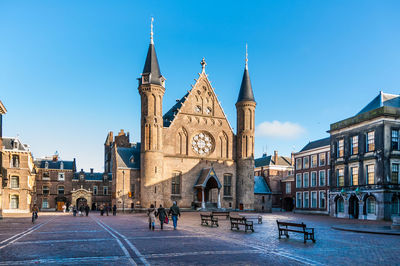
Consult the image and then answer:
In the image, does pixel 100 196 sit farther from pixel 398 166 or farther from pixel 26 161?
pixel 398 166

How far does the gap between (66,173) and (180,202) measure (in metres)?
32.0

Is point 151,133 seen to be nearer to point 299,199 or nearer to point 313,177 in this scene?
point 313,177

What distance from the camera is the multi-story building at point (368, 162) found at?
37.9 meters

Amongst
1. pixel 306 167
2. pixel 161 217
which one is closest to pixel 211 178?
pixel 306 167

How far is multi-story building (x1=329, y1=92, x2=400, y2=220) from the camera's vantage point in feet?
124

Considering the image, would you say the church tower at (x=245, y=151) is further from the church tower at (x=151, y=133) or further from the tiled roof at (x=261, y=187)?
the church tower at (x=151, y=133)

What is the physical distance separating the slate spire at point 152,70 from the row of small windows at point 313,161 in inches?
974

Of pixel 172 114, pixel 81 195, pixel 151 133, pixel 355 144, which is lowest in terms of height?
pixel 81 195

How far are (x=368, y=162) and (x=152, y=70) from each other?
1167 inches

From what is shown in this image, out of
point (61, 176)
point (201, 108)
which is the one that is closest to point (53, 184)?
point (61, 176)

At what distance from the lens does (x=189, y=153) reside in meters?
54.8

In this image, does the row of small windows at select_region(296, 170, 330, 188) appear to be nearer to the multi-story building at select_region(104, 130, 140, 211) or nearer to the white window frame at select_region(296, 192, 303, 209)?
the white window frame at select_region(296, 192, 303, 209)

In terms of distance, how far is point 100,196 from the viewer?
77438mm

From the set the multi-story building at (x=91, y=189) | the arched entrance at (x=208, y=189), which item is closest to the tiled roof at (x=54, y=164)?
the multi-story building at (x=91, y=189)
